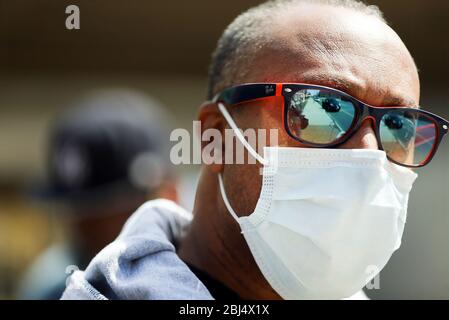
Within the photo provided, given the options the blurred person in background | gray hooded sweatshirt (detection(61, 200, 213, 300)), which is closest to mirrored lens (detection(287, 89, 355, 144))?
gray hooded sweatshirt (detection(61, 200, 213, 300))

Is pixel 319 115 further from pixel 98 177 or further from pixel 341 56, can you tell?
pixel 98 177

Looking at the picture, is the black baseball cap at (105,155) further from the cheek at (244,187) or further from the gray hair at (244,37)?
the cheek at (244,187)

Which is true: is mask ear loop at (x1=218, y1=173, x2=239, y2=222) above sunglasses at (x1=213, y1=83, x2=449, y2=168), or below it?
below

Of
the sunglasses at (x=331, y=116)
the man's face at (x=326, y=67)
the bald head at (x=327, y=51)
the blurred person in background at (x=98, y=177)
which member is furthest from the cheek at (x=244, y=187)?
the blurred person in background at (x=98, y=177)

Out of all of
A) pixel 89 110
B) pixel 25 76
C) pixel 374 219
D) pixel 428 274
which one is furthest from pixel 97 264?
pixel 25 76

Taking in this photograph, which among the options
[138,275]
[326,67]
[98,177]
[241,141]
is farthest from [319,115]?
[98,177]

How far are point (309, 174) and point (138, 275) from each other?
60 cm

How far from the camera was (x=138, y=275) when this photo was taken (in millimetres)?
2230

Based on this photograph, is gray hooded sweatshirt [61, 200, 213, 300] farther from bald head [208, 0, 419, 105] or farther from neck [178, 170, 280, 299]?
bald head [208, 0, 419, 105]

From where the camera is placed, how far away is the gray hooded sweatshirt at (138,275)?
→ 2.16 m

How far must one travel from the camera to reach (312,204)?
2.30 m

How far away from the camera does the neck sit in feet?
7.95
